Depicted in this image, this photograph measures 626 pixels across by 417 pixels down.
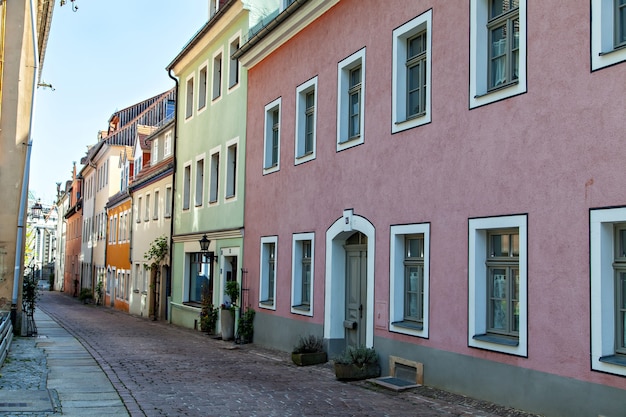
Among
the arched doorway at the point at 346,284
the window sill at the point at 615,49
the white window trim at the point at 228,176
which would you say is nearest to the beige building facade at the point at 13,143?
the white window trim at the point at 228,176

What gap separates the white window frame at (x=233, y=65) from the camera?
69.7 feet

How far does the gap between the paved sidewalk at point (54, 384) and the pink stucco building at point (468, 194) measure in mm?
4602

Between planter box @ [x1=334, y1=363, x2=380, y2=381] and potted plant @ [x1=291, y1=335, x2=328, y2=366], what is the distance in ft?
6.94

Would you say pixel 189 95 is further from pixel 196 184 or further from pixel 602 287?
pixel 602 287

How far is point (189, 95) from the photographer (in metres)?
27.0

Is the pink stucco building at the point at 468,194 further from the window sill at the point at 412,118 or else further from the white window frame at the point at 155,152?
the white window frame at the point at 155,152

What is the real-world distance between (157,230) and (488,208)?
2235 centimetres

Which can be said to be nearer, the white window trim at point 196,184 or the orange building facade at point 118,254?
the white window trim at point 196,184

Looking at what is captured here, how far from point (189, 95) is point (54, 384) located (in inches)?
673

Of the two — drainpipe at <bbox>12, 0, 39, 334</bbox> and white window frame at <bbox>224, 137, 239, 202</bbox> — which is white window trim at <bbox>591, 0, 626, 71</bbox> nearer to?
white window frame at <bbox>224, 137, 239, 202</bbox>

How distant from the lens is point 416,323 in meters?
11.8

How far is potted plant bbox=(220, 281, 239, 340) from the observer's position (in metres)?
19.6

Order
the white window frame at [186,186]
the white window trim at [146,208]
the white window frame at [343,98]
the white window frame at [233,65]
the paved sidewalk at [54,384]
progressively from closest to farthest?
1. the paved sidewalk at [54,384]
2. the white window frame at [343,98]
3. the white window frame at [233,65]
4. the white window frame at [186,186]
5. the white window trim at [146,208]

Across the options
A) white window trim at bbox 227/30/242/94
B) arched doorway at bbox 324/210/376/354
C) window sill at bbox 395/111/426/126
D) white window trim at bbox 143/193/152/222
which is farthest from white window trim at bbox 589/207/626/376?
white window trim at bbox 143/193/152/222
